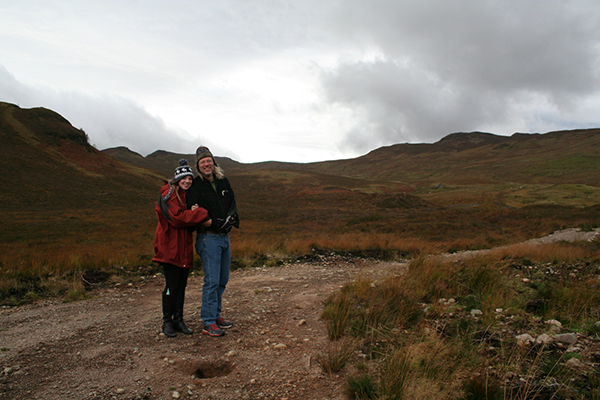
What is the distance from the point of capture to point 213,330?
3.95m

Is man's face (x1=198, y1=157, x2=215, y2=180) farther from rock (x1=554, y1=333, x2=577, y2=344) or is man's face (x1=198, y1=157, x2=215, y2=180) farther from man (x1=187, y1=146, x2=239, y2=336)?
rock (x1=554, y1=333, x2=577, y2=344)

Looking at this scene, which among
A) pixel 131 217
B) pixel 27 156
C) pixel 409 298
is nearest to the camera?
pixel 409 298

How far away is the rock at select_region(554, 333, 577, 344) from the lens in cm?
311

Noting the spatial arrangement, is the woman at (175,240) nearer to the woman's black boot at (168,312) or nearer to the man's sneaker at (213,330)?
the woman's black boot at (168,312)

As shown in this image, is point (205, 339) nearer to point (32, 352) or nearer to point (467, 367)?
point (32, 352)

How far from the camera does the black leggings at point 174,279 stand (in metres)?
4.03

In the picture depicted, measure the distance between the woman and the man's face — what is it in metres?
0.14

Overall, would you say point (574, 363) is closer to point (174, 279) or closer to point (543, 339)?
point (543, 339)

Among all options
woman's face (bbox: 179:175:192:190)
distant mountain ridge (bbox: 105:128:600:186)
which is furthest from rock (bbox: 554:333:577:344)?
distant mountain ridge (bbox: 105:128:600:186)

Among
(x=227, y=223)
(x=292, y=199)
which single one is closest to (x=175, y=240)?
(x=227, y=223)

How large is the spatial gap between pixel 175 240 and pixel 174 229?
5.3 inches

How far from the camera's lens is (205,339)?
3898mm

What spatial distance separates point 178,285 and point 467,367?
326cm

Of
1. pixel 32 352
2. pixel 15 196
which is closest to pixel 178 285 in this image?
pixel 32 352
